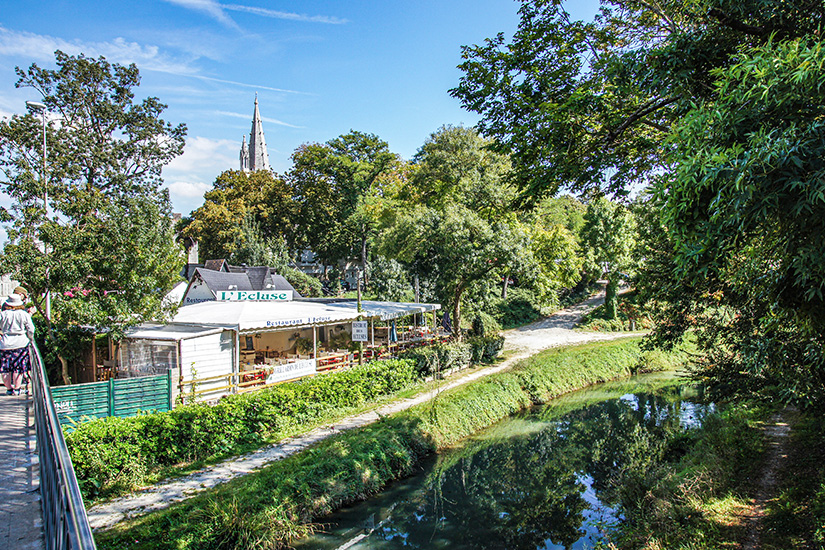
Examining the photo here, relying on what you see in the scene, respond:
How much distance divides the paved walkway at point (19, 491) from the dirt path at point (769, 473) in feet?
29.9

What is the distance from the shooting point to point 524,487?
12.6 m

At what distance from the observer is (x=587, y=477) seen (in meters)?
13.3

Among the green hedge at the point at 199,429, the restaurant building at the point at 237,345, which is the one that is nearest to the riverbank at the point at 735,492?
the green hedge at the point at 199,429

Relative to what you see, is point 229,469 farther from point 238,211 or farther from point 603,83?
point 238,211

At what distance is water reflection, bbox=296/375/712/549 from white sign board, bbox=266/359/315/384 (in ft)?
18.9

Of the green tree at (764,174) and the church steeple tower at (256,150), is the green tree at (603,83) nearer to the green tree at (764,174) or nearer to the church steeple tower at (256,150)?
the green tree at (764,174)

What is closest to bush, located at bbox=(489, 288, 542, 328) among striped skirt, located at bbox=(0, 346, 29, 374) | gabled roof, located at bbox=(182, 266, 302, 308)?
gabled roof, located at bbox=(182, 266, 302, 308)

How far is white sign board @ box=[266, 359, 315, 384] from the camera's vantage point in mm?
16125

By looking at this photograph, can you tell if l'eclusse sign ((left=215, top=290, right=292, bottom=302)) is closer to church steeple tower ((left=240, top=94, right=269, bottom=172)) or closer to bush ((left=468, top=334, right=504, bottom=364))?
bush ((left=468, top=334, right=504, bottom=364))

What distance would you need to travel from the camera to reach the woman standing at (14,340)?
8.51 metres

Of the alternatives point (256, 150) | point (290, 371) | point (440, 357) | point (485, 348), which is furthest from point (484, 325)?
point (256, 150)

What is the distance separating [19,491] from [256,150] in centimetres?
11597

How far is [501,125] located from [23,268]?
1418 cm

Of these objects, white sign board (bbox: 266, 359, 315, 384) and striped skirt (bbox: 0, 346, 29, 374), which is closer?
striped skirt (bbox: 0, 346, 29, 374)
